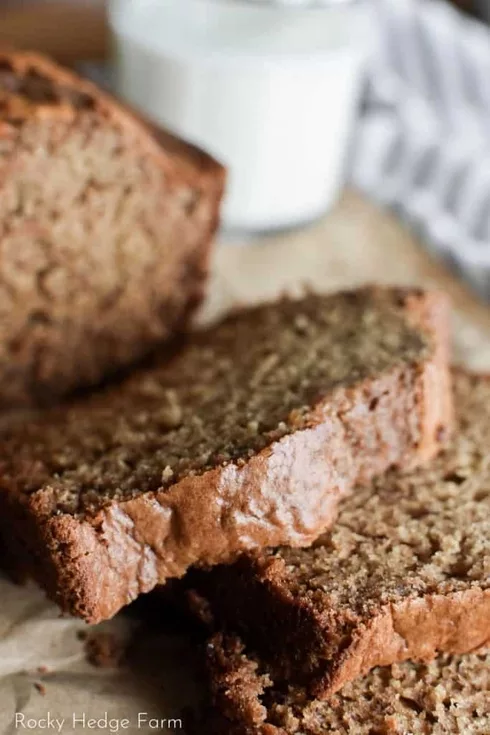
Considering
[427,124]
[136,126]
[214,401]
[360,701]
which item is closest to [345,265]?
[427,124]

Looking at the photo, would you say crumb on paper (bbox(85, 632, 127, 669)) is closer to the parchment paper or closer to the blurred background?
the parchment paper

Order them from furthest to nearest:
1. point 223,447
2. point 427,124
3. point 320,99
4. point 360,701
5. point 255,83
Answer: point 427,124 → point 320,99 → point 255,83 → point 223,447 → point 360,701

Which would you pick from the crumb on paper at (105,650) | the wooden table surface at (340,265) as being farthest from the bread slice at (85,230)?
the crumb on paper at (105,650)

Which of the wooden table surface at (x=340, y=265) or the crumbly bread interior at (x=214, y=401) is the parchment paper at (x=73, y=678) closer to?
the crumbly bread interior at (x=214, y=401)

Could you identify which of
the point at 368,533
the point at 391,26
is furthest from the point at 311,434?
the point at 391,26

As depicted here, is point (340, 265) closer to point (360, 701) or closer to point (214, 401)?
point (214, 401)

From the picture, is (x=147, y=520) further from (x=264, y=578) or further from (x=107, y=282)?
(x=107, y=282)
